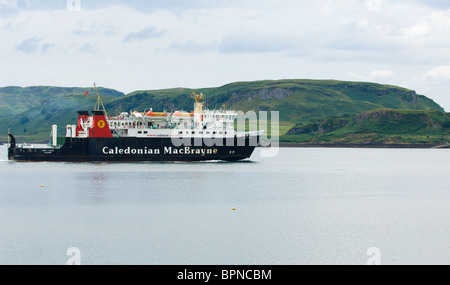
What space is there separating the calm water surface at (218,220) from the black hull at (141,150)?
10.8m

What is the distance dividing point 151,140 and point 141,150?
6.19ft

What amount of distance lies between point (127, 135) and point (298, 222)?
4286 centimetres

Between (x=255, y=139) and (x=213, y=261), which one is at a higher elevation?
(x=255, y=139)

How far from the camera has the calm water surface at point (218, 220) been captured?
2583cm

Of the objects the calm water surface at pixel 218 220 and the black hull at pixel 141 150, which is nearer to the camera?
the calm water surface at pixel 218 220

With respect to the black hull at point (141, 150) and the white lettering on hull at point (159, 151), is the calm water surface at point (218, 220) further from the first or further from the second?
the black hull at point (141, 150)

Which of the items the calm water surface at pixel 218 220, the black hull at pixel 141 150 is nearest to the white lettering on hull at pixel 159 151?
the black hull at pixel 141 150

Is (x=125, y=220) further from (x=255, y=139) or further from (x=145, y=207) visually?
(x=255, y=139)

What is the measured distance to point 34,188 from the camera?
5044 centimetres

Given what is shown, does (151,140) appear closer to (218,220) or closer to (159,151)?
(159,151)

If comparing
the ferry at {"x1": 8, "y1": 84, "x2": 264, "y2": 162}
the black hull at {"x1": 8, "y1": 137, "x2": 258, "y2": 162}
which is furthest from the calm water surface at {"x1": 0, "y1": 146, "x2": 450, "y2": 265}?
the ferry at {"x1": 8, "y1": 84, "x2": 264, "y2": 162}

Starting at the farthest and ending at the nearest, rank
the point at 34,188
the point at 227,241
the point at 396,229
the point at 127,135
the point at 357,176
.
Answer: the point at 127,135 < the point at 357,176 < the point at 34,188 < the point at 396,229 < the point at 227,241
